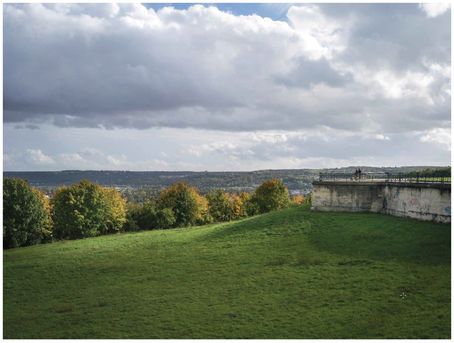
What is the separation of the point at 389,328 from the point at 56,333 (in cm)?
1559

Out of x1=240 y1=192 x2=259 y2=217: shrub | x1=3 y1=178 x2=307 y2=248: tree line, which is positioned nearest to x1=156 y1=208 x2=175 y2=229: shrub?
x1=3 y1=178 x2=307 y2=248: tree line

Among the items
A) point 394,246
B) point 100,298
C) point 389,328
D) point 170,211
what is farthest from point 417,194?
point 170,211

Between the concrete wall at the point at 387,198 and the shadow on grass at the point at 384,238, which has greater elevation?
the concrete wall at the point at 387,198

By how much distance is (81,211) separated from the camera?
2520 inches

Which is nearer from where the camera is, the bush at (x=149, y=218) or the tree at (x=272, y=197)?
the bush at (x=149, y=218)

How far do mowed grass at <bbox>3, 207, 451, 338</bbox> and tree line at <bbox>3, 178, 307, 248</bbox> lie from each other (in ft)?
63.5

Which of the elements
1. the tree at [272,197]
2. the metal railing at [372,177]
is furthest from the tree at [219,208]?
the metal railing at [372,177]

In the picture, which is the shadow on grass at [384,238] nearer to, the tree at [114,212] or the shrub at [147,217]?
the tree at [114,212]

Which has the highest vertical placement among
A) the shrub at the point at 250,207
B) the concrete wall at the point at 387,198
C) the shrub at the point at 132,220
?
the concrete wall at the point at 387,198

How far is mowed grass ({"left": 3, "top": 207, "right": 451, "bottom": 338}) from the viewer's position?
21.8m

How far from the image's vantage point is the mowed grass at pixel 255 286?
21766 millimetres

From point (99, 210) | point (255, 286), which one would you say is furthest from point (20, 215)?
point (255, 286)

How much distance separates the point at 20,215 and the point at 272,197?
136ft

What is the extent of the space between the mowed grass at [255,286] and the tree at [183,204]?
34855mm
